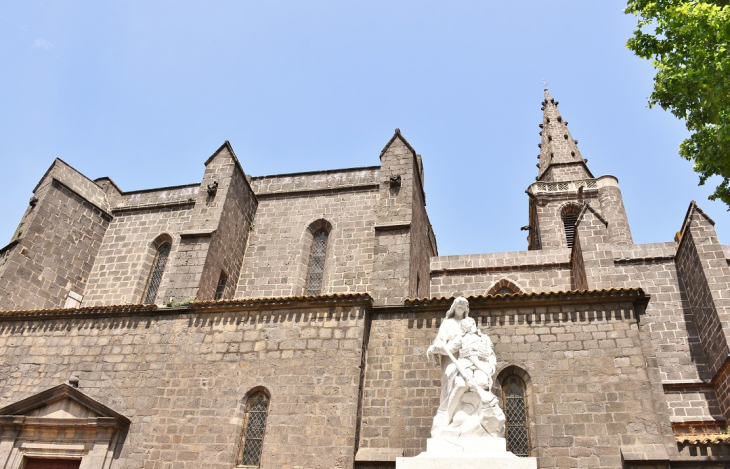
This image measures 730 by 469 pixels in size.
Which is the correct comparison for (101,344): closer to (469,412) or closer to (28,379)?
(28,379)

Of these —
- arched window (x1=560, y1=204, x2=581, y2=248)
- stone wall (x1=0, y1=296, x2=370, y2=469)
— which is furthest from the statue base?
arched window (x1=560, y1=204, x2=581, y2=248)

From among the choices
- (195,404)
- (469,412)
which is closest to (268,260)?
(195,404)

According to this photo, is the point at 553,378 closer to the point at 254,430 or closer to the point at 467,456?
the point at 467,456

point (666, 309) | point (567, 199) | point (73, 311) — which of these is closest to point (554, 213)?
point (567, 199)

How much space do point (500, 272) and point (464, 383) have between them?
10715mm

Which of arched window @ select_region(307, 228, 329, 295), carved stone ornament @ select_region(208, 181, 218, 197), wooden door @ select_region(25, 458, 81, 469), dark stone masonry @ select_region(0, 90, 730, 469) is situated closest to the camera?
dark stone masonry @ select_region(0, 90, 730, 469)

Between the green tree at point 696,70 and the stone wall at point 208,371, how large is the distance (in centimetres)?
680

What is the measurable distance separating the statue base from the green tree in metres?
5.88

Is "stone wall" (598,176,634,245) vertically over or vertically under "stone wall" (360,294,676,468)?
over

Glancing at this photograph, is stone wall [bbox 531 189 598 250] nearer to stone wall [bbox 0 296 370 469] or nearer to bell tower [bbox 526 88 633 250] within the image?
bell tower [bbox 526 88 633 250]

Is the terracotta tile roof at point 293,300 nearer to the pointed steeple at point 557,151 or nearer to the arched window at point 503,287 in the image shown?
the arched window at point 503,287

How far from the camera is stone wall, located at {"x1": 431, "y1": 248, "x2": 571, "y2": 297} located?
16.7 m

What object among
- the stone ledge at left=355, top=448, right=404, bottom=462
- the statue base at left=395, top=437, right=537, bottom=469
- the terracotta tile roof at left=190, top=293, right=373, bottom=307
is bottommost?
the statue base at left=395, top=437, right=537, bottom=469

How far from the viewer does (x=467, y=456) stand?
20.4 ft
